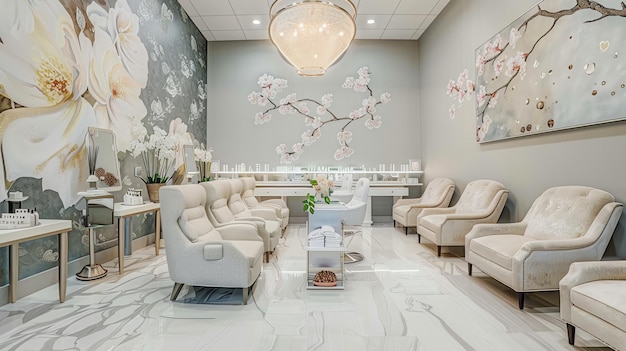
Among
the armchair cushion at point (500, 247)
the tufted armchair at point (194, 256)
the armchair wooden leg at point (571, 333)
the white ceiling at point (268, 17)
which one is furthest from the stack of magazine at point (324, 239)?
the white ceiling at point (268, 17)

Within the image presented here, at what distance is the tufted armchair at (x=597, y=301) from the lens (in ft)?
6.25

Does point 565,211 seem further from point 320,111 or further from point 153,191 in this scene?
point 320,111

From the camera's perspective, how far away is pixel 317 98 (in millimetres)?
7676

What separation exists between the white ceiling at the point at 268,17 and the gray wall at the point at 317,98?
389mm

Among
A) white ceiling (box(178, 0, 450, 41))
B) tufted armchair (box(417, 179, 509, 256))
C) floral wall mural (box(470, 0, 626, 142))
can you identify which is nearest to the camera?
floral wall mural (box(470, 0, 626, 142))

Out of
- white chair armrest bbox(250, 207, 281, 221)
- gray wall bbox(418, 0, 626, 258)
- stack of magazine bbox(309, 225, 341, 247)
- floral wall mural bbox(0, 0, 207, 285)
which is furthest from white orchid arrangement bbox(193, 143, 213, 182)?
gray wall bbox(418, 0, 626, 258)

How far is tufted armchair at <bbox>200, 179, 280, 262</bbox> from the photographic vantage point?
3.83m

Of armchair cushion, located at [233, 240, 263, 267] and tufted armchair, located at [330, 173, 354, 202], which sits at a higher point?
tufted armchair, located at [330, 173, 354, 202]

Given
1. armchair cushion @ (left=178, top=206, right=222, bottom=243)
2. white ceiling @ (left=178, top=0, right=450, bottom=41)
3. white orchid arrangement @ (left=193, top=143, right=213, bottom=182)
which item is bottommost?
armchair cushion @ (left=178, top=206, right=222, bottom=243)

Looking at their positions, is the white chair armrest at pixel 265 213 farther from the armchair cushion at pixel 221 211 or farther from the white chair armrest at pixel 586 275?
the white chair armrest at pixel 586 275

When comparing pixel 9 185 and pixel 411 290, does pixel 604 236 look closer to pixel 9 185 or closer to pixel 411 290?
pixel 411 290

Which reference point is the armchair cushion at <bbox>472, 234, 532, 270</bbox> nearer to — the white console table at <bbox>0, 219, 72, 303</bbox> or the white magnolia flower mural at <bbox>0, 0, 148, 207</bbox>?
the white console table at <bbox>0, 219, 72, 303</bbox>

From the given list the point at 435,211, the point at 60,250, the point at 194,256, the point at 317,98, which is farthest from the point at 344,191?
the point at 60,250

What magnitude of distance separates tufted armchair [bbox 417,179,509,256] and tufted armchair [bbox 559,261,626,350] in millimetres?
2011
